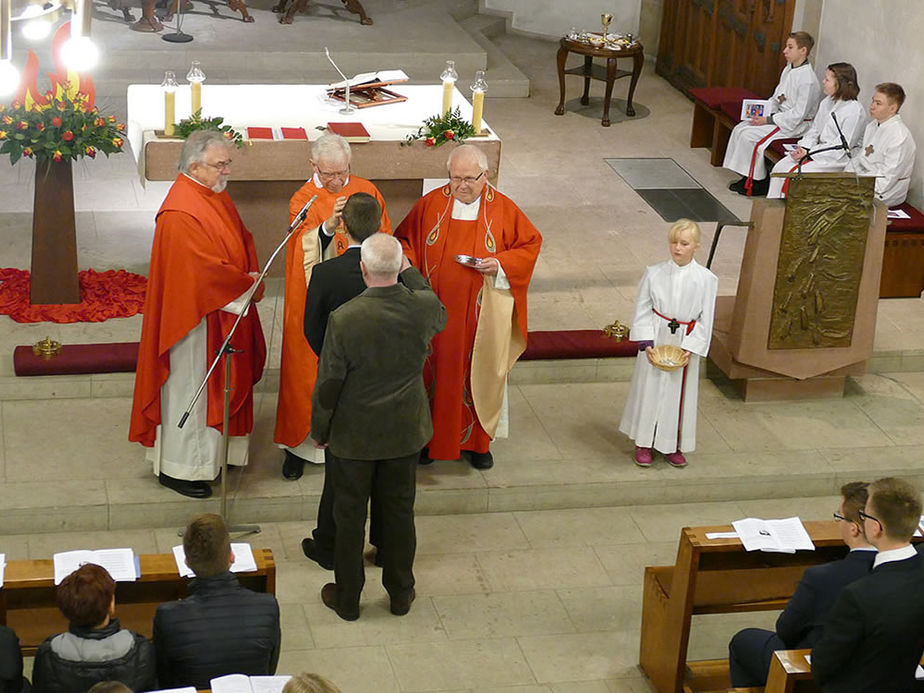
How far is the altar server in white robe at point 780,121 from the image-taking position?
37.5 ft

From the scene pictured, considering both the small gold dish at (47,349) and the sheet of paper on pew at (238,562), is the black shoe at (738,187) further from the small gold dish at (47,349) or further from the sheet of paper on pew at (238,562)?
the sheet of paper on pew at (238,562)

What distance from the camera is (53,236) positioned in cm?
812

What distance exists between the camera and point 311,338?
19.8 ft

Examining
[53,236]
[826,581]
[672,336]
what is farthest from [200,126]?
[826,581]

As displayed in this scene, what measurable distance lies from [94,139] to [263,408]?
1.77 m

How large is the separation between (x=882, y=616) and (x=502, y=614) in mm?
2278

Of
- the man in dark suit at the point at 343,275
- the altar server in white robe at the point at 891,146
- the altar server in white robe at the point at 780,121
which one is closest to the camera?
the man in dark suit at the point at 343,275

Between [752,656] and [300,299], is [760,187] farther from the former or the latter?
[752,656]

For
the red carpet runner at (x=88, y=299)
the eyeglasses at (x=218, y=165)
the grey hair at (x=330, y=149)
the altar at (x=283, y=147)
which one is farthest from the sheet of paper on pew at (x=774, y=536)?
the red carpet runner at (x=88, y=299)

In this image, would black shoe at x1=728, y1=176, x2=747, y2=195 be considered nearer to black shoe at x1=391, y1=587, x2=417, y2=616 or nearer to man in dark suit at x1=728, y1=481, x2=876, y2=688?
black shoe at x1=391, y1=587, x2=417, y2=616

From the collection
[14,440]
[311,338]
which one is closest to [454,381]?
[311,338]

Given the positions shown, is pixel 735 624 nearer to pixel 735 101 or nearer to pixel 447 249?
pixel 447 249

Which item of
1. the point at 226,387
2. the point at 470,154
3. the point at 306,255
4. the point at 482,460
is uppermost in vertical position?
the point at 470,154

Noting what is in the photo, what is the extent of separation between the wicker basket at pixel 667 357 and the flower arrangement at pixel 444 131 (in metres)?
2.11
